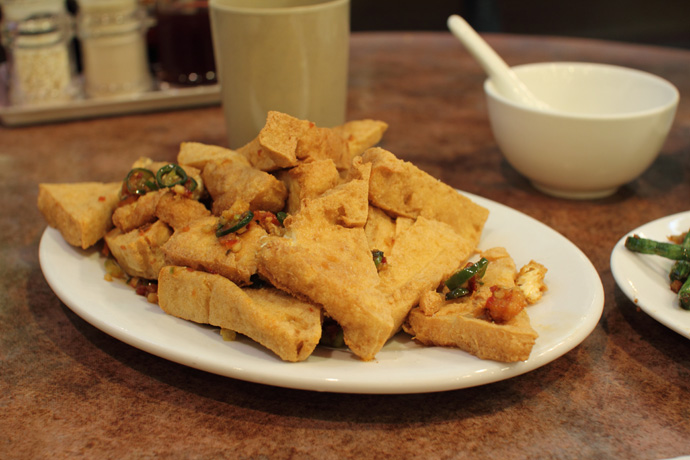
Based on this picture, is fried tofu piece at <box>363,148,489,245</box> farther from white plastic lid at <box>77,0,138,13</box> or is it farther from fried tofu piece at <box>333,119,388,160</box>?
white plastic lid at <box>77,0,138,13</box>

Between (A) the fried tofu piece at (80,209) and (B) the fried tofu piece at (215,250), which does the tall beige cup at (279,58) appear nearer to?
(A) the fried tofu piece at (80,209)

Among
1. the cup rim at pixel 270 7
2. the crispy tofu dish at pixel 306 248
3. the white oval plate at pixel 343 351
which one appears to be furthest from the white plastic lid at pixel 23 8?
the white oval plate at pixel 343 351

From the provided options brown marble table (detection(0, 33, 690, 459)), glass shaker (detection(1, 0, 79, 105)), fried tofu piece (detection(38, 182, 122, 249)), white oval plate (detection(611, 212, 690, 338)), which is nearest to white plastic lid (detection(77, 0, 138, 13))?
glass shaker (detection(1, 0, 79, 105))

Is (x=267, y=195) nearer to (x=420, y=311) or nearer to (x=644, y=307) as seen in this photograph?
(x=420, y=311)

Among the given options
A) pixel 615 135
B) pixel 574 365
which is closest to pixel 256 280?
pixel 574 365

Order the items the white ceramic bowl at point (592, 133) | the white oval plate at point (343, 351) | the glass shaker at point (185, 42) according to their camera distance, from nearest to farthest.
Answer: the white oval plate at point (343, 351), the white ceramic bowl at point (592, 133), the glass shaker at point (185, 42)

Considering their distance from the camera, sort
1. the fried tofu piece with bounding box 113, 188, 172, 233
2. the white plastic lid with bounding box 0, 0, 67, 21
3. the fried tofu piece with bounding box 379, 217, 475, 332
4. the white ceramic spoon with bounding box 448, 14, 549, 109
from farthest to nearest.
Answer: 1. the white plastic lid with bounding box 0, 0, 67, 21
2. the white ceramic spoon with bounding box 448, 14, 549, 109
3. the fried tofu piece with bounding box 113, 188, 172, 233
4. the fried tofu piece with bounding box 379, 217, 475, 332
